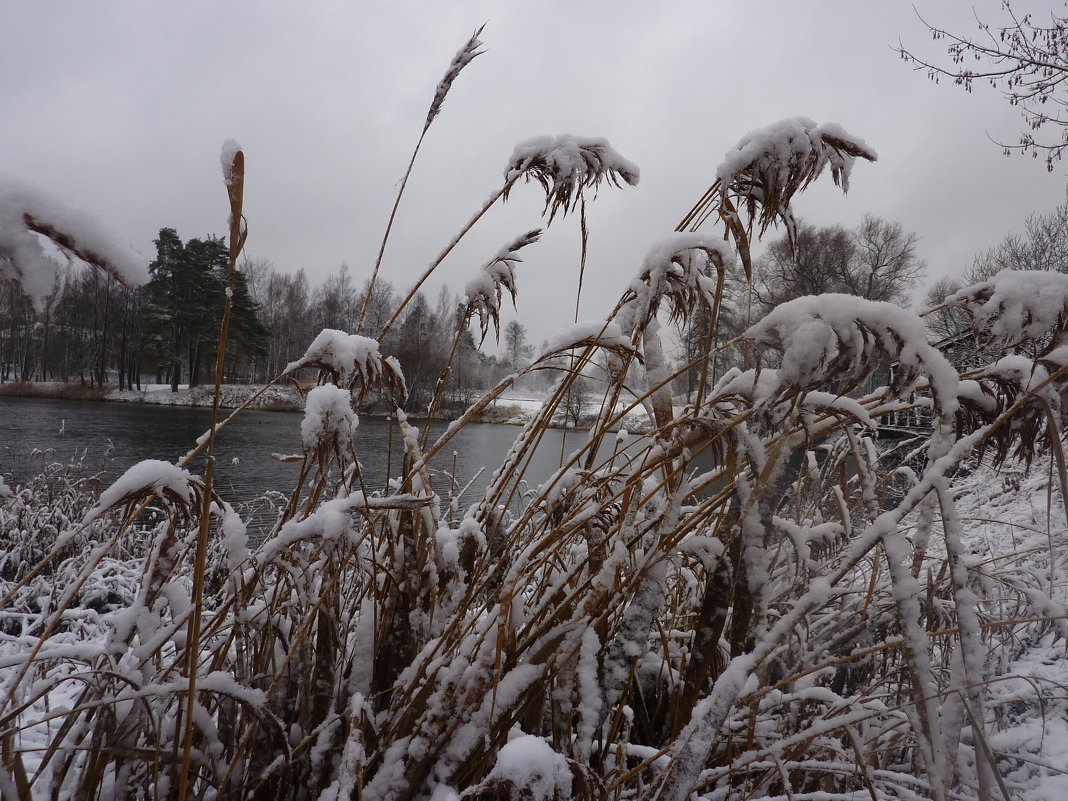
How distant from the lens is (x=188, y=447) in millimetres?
11875

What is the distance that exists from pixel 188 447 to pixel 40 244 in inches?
535

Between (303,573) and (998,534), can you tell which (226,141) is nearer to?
(303,573)

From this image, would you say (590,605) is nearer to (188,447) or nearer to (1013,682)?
(1013,682)

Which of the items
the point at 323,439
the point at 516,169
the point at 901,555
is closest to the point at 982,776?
the point at 901,555

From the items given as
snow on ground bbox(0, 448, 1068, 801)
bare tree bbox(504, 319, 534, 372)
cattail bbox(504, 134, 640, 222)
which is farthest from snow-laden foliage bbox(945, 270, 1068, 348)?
bare tree bbox(504, 319, 534, 372)

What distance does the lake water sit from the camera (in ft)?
26.5

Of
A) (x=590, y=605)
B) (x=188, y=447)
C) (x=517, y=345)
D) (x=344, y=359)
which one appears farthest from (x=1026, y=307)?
(x=517, y=345)

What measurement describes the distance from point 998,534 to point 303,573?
6.16 meters

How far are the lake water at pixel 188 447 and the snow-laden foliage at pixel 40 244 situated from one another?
4.01 meters

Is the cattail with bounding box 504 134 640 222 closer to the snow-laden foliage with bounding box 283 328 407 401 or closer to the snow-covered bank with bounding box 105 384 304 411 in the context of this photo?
the snow-laden foliage with bounding box 283 328 407 401

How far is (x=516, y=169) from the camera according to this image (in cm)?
125

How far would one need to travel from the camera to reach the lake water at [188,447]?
808 centimetres

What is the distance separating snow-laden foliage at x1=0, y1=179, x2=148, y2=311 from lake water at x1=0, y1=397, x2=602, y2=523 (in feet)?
13.2

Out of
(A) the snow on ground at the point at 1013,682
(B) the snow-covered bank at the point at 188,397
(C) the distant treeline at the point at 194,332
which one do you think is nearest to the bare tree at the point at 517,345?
(C) the distant treeline at the point at 194,332
